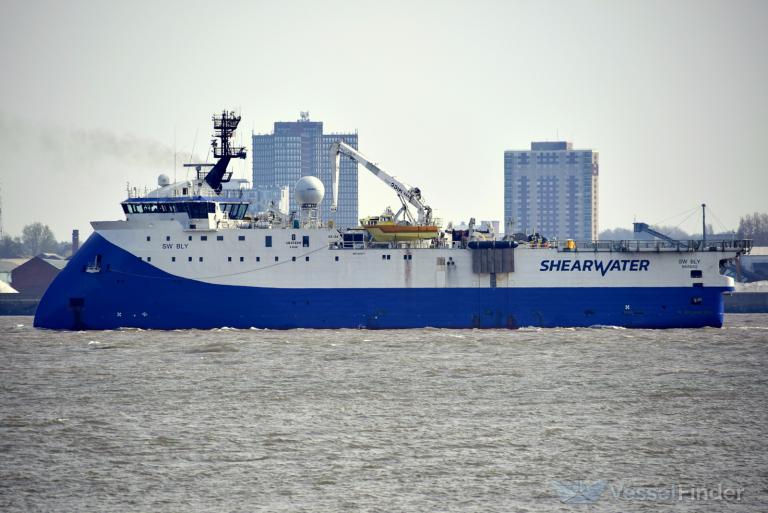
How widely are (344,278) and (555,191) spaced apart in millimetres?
137595

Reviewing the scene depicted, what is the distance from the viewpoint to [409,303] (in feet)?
172

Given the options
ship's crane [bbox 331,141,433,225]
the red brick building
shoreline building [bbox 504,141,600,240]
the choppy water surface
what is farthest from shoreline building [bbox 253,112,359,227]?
the choppy water surface

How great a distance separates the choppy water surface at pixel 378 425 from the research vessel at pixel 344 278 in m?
4.33

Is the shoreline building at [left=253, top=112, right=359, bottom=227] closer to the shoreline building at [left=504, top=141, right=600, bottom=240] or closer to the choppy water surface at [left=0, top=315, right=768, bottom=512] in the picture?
the shoreline building at [left=504, top=141, right=600, bottom=240]

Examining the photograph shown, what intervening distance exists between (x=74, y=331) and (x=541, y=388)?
2565cm

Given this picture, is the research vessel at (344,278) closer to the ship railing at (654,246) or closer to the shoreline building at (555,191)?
the ship railing at (654,246)

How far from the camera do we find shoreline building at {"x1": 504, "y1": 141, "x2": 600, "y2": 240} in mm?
185875

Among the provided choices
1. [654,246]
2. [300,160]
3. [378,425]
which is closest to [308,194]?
[654,246]

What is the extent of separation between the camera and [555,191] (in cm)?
18625

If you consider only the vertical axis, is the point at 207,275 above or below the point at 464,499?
above

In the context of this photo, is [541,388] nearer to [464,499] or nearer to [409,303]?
[464,499]

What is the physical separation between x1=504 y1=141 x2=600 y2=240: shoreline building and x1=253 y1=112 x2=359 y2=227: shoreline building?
86.9 ft

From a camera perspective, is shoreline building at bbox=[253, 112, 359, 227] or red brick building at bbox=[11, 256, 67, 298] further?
shoreline building at bbox=[253, 112, 359, 227]

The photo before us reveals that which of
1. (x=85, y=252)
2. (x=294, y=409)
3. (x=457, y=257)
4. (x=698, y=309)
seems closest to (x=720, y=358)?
(x=698, y=309)
